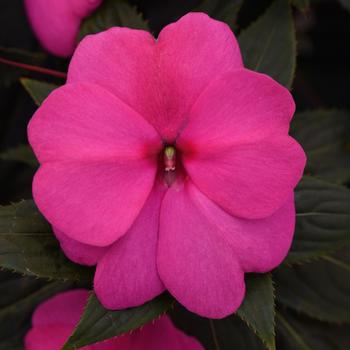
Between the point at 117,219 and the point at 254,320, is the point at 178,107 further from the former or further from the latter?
the point at 254,320

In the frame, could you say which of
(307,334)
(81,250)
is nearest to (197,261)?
(81,250)

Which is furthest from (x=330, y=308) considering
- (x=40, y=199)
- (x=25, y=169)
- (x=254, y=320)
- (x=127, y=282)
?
(x=25, y=169)

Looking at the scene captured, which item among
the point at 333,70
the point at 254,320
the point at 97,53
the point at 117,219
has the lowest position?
the point at 333,70

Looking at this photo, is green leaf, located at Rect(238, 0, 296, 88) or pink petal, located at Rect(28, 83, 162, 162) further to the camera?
green leaf, located at Rect(238, 0, 296, 88)

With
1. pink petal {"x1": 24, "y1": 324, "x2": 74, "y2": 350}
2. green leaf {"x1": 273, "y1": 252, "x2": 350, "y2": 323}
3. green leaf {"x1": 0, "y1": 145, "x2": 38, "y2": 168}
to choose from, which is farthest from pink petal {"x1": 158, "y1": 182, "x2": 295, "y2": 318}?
green leaf {"x1": 0, "y1": 145, "x2": 38, "y2": 168}

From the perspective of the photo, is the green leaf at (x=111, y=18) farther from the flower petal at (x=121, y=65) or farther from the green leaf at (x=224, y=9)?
the flower petal at (x=121, y=65)

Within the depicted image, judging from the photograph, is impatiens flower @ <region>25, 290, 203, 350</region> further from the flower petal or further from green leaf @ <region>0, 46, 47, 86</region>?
green leaf @ <region>0, 46, 47, 86</region>

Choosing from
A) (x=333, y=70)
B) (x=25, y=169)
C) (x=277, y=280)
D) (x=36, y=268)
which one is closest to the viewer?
(x=36, y=268)
